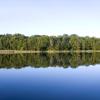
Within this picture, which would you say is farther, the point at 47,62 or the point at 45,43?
the point at 45,43

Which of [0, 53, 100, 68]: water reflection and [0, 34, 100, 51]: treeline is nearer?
[0, 53, 100, 68]: water reflection

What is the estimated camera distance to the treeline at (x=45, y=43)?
88.9 m

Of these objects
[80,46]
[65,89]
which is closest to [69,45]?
[80,46]

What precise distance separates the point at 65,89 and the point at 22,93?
2.81 meters

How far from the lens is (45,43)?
291 ft

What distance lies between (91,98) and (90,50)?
7973 cm

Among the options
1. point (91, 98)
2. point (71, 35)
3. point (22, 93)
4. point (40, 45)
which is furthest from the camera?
A: point (71, 35)

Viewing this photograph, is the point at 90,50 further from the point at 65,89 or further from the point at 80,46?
the point at 65,89

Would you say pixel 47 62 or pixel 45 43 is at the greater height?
pixel 45 43

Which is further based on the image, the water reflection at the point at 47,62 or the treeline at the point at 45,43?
the treeline at the point at 45,43

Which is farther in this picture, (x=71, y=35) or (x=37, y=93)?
(x=71, y=35)

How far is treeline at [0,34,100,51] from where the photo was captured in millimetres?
88938

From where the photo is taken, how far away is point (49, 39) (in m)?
92.0

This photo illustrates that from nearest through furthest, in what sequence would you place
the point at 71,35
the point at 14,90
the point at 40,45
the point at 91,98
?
1. the point at 91,98
2. the point at 14,90
3. the point at 40,45
4. the point at 71,35
